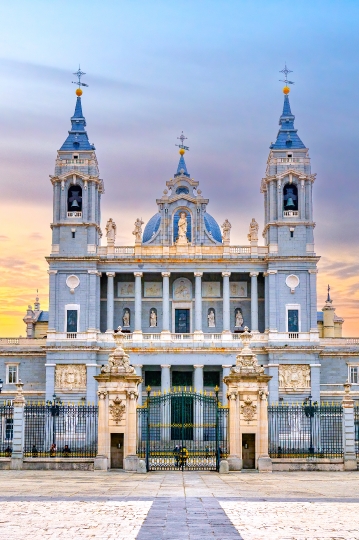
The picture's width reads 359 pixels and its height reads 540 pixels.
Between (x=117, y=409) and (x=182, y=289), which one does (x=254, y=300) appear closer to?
(x=182, y=289)

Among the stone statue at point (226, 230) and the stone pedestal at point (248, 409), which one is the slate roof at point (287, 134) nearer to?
the stone statue at point (226, 230)

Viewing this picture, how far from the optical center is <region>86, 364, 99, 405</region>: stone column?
73.3 metres

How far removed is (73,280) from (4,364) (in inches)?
379

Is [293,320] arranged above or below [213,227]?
below

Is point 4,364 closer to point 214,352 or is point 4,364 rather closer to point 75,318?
point 75,318

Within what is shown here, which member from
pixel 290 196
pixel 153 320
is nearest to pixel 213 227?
pixel 290 196

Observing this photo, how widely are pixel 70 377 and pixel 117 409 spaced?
35.0 meters

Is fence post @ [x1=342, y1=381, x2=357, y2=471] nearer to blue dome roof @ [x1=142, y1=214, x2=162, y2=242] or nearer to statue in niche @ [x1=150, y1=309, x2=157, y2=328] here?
statue in niche @ [x1=150, y1=309, x2=157, y2=328]

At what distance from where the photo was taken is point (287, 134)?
78.9 metres

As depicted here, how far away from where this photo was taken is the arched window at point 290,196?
253ft

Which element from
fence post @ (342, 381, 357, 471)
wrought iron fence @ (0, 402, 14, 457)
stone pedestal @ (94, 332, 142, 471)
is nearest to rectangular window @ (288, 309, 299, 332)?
wrought iron fence @ (0, 402, 14, 457)

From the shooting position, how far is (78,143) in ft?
259

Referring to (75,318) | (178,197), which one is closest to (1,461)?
(75,318)

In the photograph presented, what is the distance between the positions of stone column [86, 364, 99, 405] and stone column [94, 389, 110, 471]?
110ft
